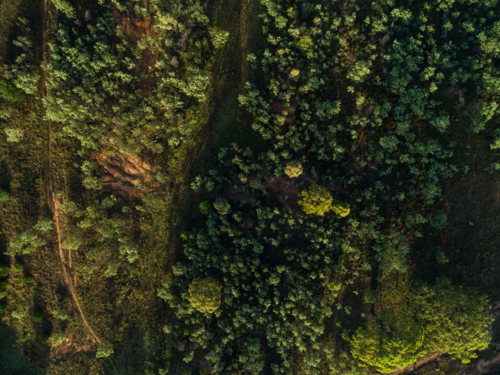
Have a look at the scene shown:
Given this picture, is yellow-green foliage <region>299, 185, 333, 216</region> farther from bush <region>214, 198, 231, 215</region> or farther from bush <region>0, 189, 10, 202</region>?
bush <region>0, 189, 10, 202</region>

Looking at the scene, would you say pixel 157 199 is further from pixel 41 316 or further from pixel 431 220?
pixel 431 220

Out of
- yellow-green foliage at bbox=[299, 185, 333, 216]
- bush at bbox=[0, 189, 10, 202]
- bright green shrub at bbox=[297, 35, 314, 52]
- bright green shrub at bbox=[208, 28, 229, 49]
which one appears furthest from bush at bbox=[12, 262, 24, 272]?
bright green shrub at bbox=[297, 35, 314, 52]

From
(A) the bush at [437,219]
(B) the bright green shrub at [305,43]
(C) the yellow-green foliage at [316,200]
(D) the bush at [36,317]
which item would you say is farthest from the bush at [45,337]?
(A) the bush at [437,219]

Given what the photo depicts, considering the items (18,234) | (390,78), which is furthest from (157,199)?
(390,78)

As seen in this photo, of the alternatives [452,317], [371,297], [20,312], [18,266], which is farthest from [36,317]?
[452,317]

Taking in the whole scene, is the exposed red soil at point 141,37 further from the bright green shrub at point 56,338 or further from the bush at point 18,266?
the bright green shrub at point 56,338

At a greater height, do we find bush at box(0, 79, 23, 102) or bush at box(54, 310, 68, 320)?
bush at box(0, 79, 23, 102)

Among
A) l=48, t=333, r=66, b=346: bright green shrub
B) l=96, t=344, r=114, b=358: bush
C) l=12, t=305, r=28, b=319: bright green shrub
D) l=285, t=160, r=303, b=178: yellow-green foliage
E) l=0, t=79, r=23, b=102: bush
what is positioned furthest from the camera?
l=96, t=344, r=114, b=358: bush
